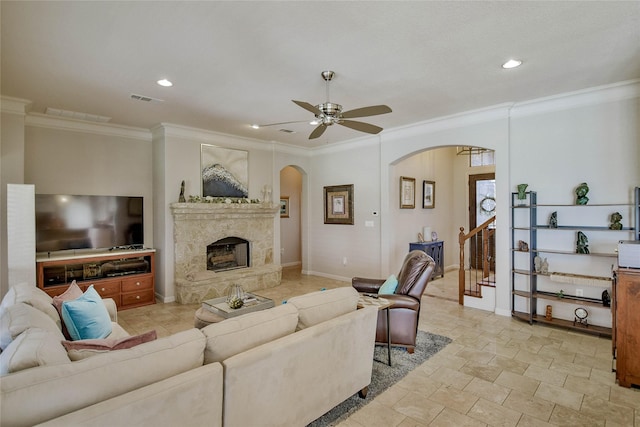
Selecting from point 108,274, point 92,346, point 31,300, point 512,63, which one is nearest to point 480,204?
point 512,63

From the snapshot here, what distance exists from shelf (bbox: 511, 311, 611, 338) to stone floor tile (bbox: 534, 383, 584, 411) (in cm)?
159

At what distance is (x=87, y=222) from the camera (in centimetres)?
492

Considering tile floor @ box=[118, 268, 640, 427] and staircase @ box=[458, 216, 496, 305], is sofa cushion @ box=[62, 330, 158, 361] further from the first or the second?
staircase @ box=[458, 216, 496, 305]

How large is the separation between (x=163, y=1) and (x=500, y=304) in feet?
16.8

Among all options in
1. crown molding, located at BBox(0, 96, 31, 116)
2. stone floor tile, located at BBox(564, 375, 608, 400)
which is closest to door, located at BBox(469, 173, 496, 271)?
stone floor tile, located at BBox(564, 375, 608, 400)

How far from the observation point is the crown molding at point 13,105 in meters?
4.12

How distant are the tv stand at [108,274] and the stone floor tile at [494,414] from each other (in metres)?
4.78

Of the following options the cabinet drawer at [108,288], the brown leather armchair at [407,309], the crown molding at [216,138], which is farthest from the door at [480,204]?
the cabinet drawer at [108,288]

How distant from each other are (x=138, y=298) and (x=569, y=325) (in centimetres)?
599

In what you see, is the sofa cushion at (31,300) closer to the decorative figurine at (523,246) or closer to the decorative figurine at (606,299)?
the decorative figurine at (523,246)

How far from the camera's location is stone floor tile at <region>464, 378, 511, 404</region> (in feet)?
8.62

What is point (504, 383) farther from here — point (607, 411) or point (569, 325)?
point (569, 325)

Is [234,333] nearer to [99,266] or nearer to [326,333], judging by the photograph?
[326,333]

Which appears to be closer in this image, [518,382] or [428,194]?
[518,382]
